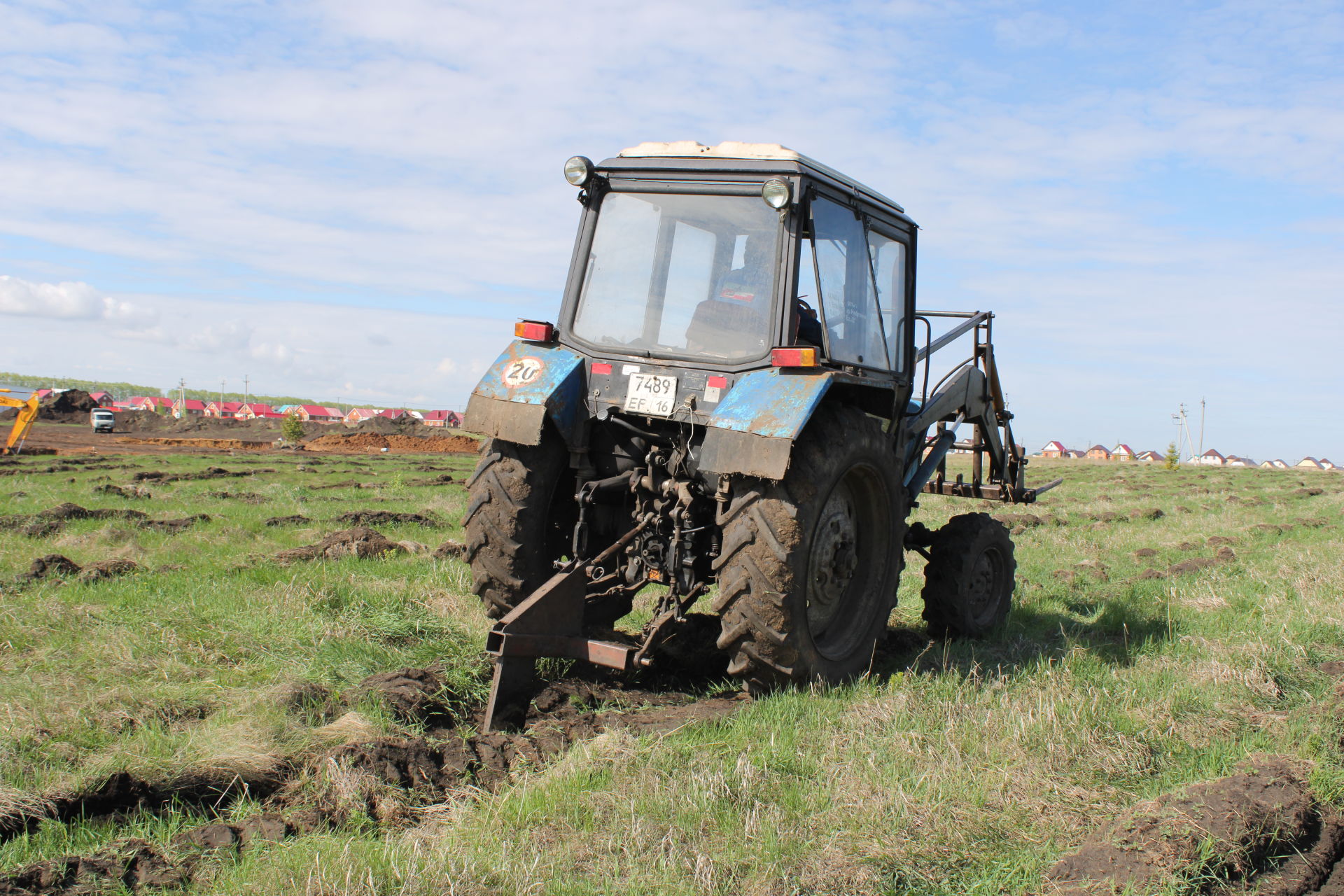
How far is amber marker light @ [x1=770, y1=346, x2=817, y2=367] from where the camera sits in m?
4.70

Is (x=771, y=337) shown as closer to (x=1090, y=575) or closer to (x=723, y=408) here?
(x=723, y=408)

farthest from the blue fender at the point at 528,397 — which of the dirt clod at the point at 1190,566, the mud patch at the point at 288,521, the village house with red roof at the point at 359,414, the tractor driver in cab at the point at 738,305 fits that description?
the village house with red roof at the point at 359,414

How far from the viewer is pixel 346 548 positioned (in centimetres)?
845

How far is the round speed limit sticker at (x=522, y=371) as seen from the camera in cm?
518

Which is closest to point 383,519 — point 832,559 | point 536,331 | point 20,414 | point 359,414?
point 536,331

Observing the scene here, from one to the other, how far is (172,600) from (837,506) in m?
4.15

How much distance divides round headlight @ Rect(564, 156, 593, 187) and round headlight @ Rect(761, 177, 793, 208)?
1.10 m

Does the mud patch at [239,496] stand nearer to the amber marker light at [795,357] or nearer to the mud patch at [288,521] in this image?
the mud patch at [288,521]

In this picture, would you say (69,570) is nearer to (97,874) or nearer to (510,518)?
(510,518)

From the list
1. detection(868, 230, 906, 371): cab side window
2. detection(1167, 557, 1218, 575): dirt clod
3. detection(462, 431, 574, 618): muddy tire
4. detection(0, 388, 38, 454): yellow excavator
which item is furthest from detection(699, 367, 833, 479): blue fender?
detection(0, 388, 38, 454): yellow excavator

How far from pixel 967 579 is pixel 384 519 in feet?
23.5

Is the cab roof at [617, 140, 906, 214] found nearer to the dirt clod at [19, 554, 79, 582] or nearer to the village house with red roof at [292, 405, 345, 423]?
the dirt clod at [19, 554, 79, 582]

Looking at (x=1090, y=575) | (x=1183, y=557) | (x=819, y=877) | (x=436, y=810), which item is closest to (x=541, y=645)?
(x=436, y=810)

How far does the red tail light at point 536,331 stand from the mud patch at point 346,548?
358 cm
